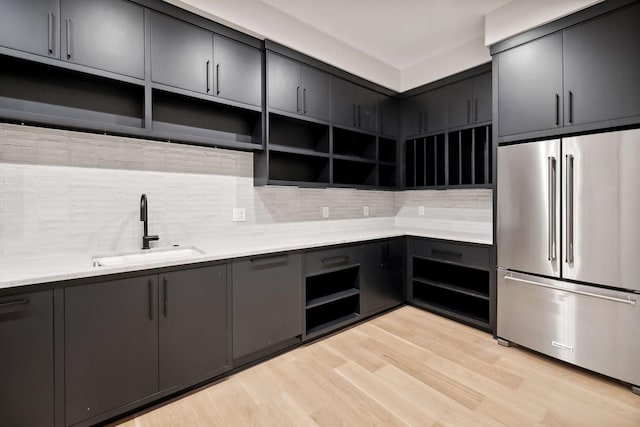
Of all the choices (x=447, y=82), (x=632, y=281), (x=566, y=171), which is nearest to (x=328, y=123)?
(x=447, y=82)

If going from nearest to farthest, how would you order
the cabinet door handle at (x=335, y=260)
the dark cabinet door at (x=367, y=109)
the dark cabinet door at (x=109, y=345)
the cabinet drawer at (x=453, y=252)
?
the dark cabinet door at (x=109, y=345) < the cabinet door handle at (x=335, y=260) < the cabinet drawer at (x=453, y=252) < the dark cabinet door at (x=367, y=109)

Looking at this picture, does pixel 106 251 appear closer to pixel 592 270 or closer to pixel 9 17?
pixel 9 17

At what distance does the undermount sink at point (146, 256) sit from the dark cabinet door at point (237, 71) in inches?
50.5

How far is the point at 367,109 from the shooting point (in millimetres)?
3514

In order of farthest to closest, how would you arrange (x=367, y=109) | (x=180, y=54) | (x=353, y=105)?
1. (x=367, y=109)
2. (x=353, y=105)
3. (x=180, y=54)

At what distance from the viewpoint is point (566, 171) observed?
2.23m

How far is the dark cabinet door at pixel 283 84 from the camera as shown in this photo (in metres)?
2.65

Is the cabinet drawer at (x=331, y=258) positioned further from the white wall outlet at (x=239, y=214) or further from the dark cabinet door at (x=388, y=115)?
the dark cabinet door at (x=388, y=115)

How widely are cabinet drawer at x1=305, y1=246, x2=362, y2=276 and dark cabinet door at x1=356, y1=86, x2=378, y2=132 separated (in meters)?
1.47

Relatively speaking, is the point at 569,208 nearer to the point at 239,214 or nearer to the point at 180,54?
the point at 239,214

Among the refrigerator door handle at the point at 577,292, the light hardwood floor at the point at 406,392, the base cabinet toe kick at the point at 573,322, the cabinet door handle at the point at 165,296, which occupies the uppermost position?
the cabinet door handle at the point at 165,296

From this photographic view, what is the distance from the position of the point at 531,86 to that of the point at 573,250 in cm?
135

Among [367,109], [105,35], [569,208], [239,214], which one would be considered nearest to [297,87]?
[367,109]

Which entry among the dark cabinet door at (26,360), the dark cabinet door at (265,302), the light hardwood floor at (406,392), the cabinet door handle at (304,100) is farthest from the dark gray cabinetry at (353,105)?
the dark cabinet door at (26,360)
